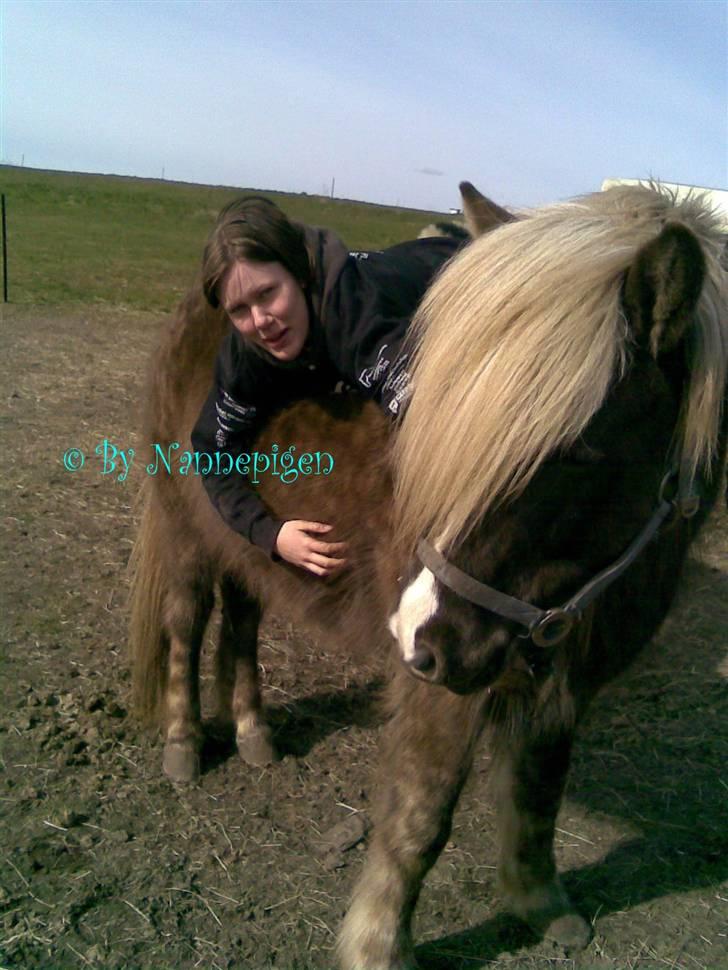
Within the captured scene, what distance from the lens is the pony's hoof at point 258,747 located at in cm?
300

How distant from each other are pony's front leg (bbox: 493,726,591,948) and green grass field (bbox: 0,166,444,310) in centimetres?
376

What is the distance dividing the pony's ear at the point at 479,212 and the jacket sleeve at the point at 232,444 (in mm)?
797

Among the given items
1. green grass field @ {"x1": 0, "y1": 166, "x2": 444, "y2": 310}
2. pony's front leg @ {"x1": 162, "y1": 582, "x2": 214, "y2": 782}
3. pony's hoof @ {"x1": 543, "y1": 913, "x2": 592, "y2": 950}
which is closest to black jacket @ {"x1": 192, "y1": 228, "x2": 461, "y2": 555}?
pony's front leg @ {"x1": 162, "y1": 582, "x2": 214, "y2": 782}

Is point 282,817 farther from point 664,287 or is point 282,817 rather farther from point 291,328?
point 664,287

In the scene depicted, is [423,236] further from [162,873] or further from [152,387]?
[162,873]

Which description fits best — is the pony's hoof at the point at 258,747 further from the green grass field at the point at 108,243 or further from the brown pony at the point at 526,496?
the green grass field at the point at 108,243

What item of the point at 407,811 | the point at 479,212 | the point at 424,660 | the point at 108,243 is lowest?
the point at 108,243

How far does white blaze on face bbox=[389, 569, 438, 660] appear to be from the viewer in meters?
1.55

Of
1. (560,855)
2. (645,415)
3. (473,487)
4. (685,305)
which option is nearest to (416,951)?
(560,855)

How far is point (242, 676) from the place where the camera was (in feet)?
10.3

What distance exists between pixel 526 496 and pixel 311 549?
857mm

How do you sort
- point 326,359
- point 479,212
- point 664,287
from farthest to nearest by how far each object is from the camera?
point 326,359, point 479,212, point 664,287

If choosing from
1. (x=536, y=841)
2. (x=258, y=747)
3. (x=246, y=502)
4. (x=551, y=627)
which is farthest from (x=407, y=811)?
(x=258, y=747)

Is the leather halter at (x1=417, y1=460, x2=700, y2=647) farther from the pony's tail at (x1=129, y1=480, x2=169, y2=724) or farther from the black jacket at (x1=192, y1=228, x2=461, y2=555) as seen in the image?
the pony's tail at (x1=129, y1=480, x2=169, y2=724)
